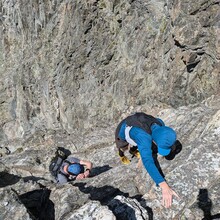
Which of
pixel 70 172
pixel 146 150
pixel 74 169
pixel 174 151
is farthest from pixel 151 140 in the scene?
pixel 70 172

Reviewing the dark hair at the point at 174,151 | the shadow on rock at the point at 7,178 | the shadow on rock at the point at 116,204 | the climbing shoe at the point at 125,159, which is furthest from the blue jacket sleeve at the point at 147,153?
the shadow on rock at the point at 7,178

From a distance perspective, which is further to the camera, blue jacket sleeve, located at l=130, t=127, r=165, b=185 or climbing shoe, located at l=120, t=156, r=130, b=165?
climbing shoe, located at l=120, t=156, r=130, b=165

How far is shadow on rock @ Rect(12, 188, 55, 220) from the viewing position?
10.1 m

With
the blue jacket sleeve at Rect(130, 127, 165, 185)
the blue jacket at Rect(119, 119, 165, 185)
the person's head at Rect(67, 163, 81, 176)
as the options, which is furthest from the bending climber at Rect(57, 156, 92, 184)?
the blue jacket sleeve at Rect(130, 127, 165, 185)

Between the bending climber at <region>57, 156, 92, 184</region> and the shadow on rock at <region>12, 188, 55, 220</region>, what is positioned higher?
the shadow on rock at <region>12, 188, 55, 220</region>

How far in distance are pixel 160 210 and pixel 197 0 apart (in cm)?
1761

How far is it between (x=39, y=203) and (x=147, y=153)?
14.2 ft

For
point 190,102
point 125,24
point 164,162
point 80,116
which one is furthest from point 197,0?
point 80,116

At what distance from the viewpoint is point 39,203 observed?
1087cm

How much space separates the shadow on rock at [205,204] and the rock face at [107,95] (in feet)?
0.10

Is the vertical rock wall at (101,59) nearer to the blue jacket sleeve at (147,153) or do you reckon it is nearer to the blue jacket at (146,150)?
the blue jacket at (146,150)

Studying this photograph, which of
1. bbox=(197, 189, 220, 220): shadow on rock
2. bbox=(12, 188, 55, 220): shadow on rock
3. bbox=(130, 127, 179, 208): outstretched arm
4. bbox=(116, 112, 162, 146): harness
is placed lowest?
bbox=(12, 188, 55, 220): shadow on rock

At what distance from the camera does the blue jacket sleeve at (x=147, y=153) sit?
952cm

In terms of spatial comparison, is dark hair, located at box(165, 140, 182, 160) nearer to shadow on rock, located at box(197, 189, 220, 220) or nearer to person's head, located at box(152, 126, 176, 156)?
person's head, located at box(152, 126, 176, 156)
